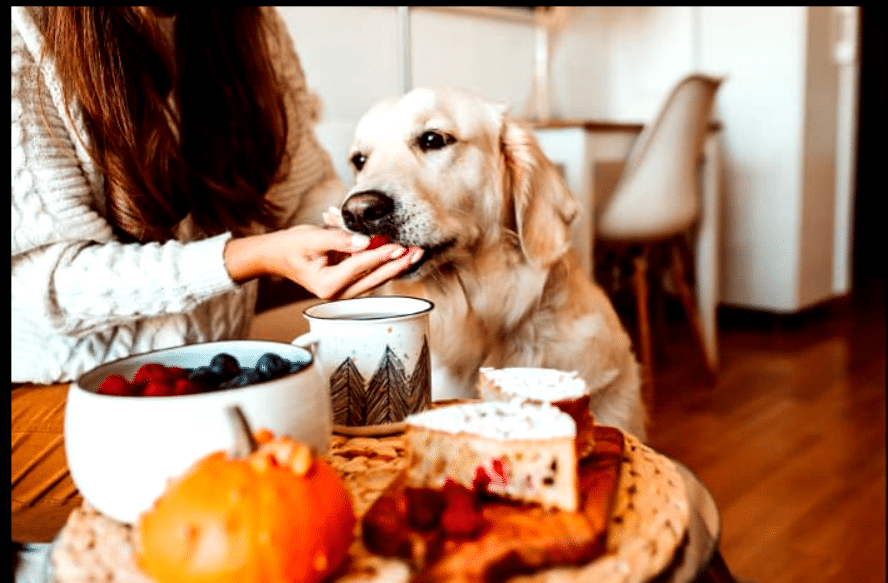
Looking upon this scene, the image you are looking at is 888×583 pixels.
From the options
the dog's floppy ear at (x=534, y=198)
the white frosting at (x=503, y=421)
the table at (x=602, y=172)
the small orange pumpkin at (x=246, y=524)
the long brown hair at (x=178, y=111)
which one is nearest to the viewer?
the small orange pumpkin at (x=246, y=524)

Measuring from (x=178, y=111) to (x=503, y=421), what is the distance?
2.76 feet

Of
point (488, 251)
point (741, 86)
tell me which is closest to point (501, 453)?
point (488, 251)

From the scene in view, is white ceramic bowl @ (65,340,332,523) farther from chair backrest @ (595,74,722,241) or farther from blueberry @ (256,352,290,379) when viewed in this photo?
chair backrest @ (595,74,722,241)

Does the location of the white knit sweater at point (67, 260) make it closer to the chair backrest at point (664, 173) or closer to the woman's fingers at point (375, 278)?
the woman's fingers at point (375, 278)

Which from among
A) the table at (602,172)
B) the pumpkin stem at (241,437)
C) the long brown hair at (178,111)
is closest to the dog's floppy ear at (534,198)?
the long brown hair at (178,111)

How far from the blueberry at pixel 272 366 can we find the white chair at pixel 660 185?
2269 millimetres

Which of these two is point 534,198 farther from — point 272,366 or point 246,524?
point 246,524

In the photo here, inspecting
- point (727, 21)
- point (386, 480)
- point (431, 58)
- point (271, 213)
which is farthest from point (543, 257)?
point (727, 21)

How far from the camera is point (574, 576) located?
0.51 metres

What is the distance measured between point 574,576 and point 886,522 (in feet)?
5.92

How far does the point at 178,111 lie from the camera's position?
1.23 metres

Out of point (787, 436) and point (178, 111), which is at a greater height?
point (178, 111)

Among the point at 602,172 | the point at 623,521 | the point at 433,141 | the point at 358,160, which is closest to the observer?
the point at 623,521

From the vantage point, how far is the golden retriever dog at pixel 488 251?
4.18 ft
